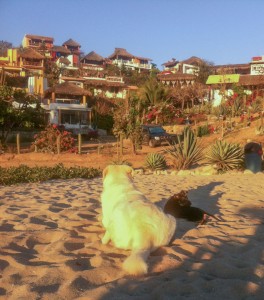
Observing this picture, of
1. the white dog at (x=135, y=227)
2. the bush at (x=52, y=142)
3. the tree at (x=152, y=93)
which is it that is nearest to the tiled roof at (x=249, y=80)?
the tree at (x=152, y=93)

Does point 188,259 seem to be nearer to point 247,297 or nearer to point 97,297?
point 247,297

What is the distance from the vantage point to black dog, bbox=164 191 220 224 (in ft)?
17.1

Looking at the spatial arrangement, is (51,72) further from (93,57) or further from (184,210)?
(184,210)

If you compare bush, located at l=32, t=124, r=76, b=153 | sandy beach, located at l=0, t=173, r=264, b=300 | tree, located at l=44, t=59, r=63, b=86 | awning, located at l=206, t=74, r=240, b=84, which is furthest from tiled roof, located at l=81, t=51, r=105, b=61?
sandy beach, located at l=0, t=173, r=264, b=300

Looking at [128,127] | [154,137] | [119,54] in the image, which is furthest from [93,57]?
[128,127]

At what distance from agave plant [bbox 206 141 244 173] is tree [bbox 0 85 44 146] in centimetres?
1359

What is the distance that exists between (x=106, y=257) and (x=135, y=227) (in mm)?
386

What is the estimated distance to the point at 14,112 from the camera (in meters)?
22.8

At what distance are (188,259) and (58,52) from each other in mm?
88192

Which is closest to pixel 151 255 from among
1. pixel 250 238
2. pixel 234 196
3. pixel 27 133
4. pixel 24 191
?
pixel 250 238

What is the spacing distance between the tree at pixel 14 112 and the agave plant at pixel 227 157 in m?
13.6

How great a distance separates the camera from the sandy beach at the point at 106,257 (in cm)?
288

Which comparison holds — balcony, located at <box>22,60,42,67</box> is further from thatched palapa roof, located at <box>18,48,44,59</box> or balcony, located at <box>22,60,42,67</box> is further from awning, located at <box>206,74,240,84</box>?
awning, located at <box>206,74,240,84</box>

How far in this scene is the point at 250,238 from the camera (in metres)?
4.46
